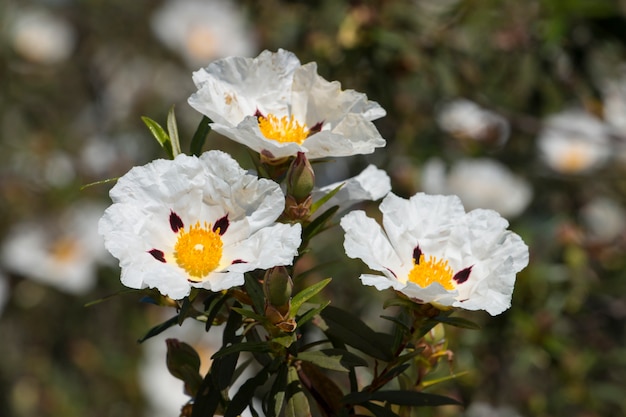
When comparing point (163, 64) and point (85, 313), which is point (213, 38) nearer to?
point (163, 64)

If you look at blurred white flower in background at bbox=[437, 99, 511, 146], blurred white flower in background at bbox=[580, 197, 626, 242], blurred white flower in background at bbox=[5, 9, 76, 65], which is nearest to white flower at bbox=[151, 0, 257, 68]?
blurred white flower in background at bbox=[5, 9, 76, 65]

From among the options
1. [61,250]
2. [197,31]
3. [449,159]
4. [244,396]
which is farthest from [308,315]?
[197,31]

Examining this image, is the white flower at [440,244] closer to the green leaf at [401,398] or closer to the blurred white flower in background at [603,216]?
the green leaf at [401,398]

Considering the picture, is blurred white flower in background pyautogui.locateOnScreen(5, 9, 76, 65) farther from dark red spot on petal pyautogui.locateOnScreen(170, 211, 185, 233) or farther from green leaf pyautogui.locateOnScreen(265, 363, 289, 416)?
green leaf pyautogui.locateOnScreen(265, 363, 289, 416)

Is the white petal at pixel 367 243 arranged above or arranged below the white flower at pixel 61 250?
above

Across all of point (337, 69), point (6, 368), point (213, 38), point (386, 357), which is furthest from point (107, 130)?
point (386, 357)

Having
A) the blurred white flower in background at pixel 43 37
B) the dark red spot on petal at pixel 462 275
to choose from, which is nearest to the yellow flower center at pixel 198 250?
the dark red spot on petal at pixel 462 275
